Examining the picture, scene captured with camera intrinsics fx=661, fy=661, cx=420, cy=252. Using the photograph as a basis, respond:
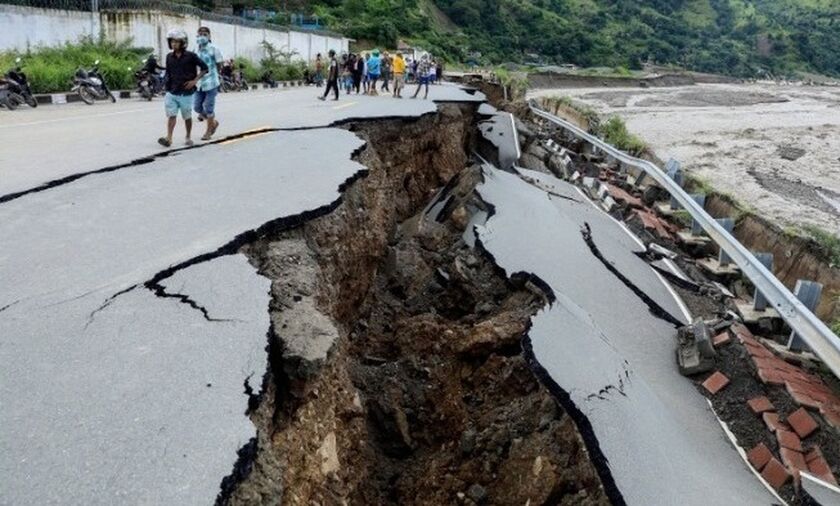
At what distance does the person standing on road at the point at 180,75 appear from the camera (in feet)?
24.6

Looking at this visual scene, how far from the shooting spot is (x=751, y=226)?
40.4ft

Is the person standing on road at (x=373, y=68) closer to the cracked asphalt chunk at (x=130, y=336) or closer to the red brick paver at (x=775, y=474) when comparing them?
the cracked asphalt chunk at (x=130, y=336)

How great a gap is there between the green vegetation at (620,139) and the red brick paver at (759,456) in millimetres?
16403

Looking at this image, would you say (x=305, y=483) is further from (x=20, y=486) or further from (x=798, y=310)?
(x=798, y=310)

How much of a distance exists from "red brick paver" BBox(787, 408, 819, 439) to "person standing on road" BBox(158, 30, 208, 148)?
6.87 m

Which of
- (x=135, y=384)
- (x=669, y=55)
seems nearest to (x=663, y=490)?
(x=135, y=384)

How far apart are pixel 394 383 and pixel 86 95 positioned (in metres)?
14.1

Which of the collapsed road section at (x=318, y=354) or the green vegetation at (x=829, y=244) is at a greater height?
the collapsed road section at (x=318, y=354)

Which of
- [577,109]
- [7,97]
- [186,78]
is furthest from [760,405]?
[577,109]

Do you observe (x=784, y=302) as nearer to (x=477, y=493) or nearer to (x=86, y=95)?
(x=477, y=493)

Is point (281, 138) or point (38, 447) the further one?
point (281, 138)

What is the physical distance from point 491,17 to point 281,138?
8108 centimetres

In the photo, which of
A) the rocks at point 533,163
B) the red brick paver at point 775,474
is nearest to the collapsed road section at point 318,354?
the red brick paver at point 775,474

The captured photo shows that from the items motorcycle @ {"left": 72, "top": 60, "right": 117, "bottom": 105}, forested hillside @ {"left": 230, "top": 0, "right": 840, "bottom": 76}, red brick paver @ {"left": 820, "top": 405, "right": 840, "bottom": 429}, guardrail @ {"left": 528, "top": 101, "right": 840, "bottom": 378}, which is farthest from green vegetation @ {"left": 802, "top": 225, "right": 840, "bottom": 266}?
forested hillside @ {"left": 230, "top": 0, "right": 840, "bottom": 76}
